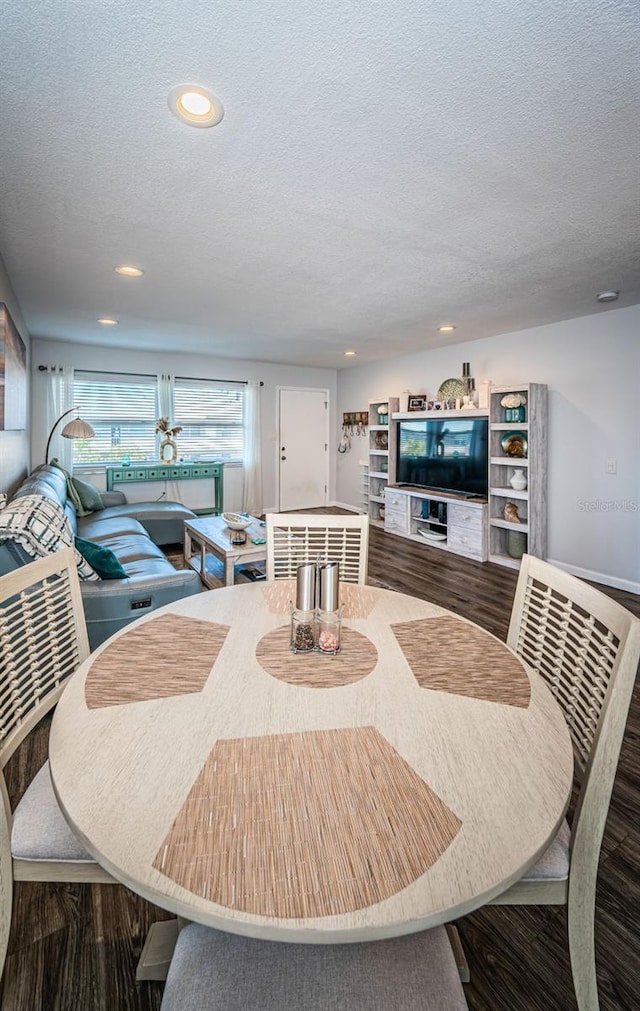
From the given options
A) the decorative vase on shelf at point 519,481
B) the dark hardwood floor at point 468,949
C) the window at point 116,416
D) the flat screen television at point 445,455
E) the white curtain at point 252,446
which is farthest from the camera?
the white curtain at point 252,446

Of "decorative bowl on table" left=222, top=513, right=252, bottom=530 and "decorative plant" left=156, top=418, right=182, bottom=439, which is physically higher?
"decorative plant" left=156, top=418, right=182, bottom=439

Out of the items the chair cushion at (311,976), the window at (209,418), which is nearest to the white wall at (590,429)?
the window at (209,418)

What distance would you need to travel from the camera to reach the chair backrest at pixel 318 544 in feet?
6.89

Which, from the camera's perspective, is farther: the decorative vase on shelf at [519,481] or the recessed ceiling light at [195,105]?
the decorative vase on shelf at [519,481]

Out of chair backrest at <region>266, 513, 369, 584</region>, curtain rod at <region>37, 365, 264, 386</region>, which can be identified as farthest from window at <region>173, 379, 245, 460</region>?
chair backrest at <region>266, 513, 369, 584</region>

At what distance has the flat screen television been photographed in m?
5.02

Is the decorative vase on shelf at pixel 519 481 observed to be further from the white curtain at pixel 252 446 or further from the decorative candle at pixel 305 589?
the decorative candle at pixel 305 589

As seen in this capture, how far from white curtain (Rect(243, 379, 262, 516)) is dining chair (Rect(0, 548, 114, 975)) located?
216 inches

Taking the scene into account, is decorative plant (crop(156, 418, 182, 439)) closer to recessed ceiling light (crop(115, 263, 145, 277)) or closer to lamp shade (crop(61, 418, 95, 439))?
lamp shade (crop(61, 418, 95, 439))

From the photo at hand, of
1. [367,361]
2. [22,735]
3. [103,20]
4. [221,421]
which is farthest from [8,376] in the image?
[367,361]

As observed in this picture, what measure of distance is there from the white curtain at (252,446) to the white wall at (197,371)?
157 millimetres

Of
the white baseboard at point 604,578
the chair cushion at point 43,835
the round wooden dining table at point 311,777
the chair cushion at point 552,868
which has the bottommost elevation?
the white baseboard at point 604,578

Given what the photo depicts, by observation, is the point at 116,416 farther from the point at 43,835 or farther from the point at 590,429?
the point at 43,835

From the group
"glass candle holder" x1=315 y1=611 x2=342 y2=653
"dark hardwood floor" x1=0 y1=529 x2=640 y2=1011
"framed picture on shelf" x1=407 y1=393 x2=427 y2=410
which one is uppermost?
"framed picture on shelf" x1=407 y1=393 x2=427 y2=410
